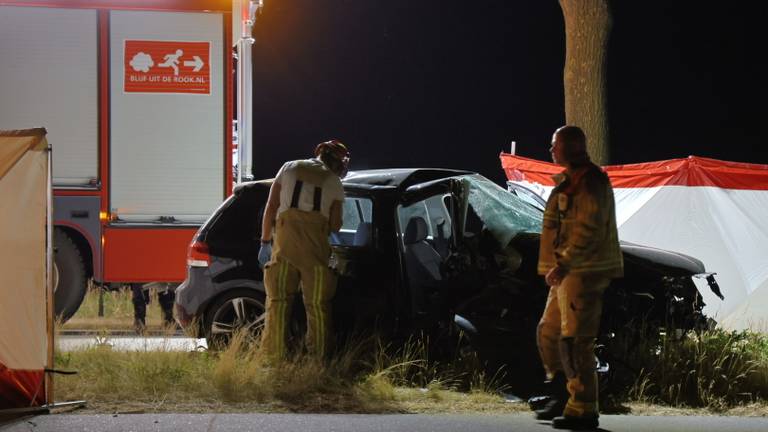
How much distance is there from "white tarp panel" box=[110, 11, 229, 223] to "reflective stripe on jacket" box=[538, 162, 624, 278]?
607 centimetres

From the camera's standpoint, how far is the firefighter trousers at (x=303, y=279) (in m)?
7.95

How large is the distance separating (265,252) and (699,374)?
10.3ft

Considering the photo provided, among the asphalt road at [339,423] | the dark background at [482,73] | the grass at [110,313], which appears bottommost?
the grass at [110,313]

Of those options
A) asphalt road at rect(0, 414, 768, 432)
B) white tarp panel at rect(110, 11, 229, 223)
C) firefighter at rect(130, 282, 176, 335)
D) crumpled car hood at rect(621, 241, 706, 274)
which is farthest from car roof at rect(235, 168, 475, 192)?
firefighter at rect(130, 282, 176, 335)

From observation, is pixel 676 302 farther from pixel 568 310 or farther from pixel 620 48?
pixel 620 48

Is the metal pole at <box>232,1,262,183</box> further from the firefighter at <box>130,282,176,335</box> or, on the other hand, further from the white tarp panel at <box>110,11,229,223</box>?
the firefighter at <box>130,282,176,335</box>

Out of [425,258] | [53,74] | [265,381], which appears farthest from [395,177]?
[53,74]

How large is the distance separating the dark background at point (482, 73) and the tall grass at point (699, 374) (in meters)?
22.0

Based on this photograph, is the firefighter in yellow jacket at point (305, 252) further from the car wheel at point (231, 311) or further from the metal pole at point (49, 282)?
the metal pole at point (49, 282)

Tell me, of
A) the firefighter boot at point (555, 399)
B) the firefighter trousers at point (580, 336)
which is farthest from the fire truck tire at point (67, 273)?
the firefighter trousers at point (580, 336)

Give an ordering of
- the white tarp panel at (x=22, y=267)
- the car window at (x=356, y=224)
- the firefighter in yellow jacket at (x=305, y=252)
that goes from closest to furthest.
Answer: the white tarp panel at (x=22, y=267)
the firefighter in yellow jacket at (x=305, y=252)
the car window at (x=356, y=224)

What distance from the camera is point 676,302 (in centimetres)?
853

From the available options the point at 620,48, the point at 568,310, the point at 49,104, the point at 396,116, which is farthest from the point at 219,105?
the point at 620,48

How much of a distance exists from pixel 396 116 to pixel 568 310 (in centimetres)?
2428
